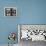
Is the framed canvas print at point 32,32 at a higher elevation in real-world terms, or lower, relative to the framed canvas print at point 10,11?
lower

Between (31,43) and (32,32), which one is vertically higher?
(32,32)

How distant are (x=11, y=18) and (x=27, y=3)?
62 centimetres

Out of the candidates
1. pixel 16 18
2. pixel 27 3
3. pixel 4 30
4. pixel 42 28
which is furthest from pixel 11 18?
pixel 42 28

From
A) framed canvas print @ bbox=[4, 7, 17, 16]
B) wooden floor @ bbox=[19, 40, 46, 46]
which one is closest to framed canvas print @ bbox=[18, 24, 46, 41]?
wooden floor @ bbox=[19, 40, 46, 46]

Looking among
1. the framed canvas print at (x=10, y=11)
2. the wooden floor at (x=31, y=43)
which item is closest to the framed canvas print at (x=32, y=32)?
the wooden floor at (x=31, y=43)

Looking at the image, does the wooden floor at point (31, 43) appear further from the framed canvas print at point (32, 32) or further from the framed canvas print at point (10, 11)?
the framed canvas print at point (10, 11)

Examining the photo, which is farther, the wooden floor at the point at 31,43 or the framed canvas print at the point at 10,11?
the framed canvas print at the point at 10,11

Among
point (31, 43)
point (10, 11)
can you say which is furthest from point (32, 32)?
point (10, 11)

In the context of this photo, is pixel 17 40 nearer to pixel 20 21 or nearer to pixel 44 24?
pixel 20 21

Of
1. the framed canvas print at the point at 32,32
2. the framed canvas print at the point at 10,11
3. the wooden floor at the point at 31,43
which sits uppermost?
the framed canvas print at the point at 10,11

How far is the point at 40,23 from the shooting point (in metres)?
3.63

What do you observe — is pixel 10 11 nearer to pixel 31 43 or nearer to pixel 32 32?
pixel 32 32

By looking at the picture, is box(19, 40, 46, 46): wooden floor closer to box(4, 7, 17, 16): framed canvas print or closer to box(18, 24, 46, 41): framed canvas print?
box(18, 24, 46, 41): framed canvas print

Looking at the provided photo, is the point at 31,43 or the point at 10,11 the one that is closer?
the point at 31,43
